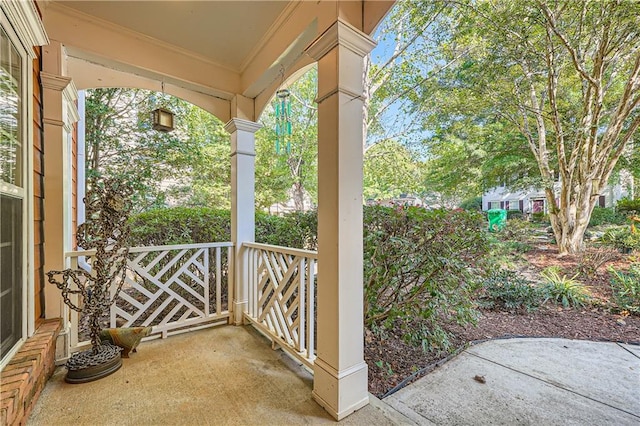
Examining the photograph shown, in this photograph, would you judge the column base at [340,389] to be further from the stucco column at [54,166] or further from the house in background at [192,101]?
the stucco column at [54,166]

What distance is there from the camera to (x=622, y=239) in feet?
12.3

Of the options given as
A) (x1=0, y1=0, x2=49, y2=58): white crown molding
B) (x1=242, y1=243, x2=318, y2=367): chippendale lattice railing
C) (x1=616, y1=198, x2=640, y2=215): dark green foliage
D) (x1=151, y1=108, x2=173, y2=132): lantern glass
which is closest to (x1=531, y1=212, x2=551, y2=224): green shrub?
(x1=616, y1=198, x2=640, y2=215): dark green foliage

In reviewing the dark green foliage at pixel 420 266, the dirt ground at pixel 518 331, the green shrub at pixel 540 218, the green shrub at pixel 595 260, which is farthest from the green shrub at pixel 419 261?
the green shrub at pixel 540 218

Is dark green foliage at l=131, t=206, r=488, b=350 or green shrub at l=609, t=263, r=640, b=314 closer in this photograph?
dark green foliage at l=131, t=206, r=488, b=350

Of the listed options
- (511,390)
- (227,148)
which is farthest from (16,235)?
(227,148)

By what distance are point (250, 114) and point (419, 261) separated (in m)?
2.26

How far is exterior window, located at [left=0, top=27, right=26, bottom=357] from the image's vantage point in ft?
4.53

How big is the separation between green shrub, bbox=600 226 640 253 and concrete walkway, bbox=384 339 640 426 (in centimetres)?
196

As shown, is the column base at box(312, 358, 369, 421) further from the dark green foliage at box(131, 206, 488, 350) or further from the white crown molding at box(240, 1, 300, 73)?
the white crown molding at box(240, 1, 300, 73)

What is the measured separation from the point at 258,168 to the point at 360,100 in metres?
6.16

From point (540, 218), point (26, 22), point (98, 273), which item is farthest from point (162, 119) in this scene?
point (540, 218)

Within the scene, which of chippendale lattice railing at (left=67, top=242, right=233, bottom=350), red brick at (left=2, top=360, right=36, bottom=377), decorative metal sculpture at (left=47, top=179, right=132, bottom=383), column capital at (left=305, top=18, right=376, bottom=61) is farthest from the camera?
chippendale lattice railing at (left=67, top=242, right=233, bottom=350)

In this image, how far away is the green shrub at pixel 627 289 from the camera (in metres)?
3.01

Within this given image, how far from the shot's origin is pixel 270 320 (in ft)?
8.10
